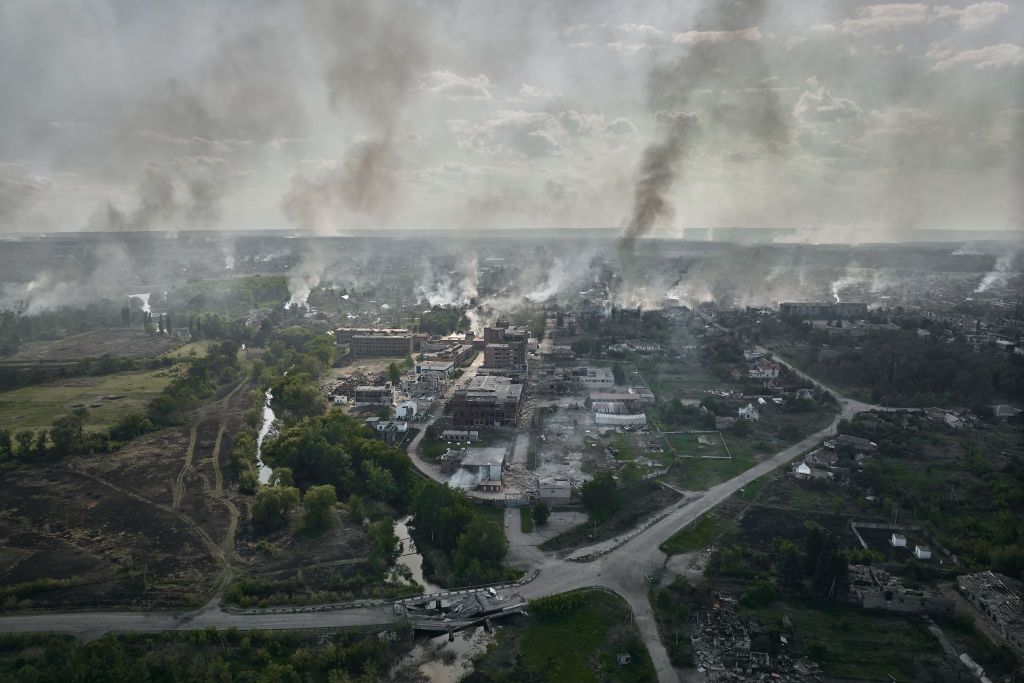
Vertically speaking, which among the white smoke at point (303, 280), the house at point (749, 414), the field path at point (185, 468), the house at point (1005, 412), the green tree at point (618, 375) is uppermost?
the white smoke at point (303, 280)

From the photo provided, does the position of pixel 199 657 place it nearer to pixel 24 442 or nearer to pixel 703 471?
pixel 24 442

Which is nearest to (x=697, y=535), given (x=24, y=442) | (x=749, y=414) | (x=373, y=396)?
(x=749, y=414)

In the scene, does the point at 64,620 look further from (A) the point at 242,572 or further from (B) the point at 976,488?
(B) the point at 976,488

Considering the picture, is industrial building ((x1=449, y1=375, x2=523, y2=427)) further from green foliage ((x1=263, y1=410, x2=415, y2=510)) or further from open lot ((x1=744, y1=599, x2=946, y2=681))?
open lot ((x1=744, y1=599, x2=946, y2=681))

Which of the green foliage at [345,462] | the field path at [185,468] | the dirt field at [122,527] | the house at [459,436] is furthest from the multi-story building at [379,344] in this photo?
the green foliage at [345,462]

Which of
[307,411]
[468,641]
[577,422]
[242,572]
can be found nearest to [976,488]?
[577,422]

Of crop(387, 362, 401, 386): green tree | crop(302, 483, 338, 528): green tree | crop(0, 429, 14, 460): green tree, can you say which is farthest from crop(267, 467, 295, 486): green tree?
crop(387, 362, 401, 386): green tree

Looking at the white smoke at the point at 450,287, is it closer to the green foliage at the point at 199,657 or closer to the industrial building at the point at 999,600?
the green foliage at the point at 199,657
